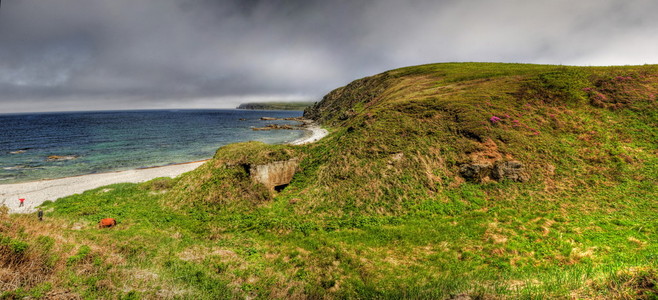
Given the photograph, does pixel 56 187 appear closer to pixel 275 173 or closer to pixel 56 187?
pixel 56 187

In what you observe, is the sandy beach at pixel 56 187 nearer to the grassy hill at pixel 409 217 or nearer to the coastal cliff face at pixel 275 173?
the grassy hill at pixel 409 217

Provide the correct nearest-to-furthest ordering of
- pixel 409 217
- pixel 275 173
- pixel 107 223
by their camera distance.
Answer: pixel 107 223 → pixel 409 217 → pixel 275 173

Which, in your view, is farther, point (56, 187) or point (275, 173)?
point (56, 187)

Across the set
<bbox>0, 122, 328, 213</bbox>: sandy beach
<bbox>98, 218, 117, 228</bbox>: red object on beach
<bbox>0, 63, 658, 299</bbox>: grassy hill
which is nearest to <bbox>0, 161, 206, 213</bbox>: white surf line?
<bbox>0, 122, 328, 213</bbox>: sandy beach

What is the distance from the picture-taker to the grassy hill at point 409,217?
966 centimetres

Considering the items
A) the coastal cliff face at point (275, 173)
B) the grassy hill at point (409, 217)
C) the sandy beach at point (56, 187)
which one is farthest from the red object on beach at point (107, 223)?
the sandy beach at point (56, 187)

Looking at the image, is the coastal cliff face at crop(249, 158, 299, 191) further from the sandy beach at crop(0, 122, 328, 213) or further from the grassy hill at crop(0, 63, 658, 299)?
the sandy beach at crop(0, 122, 328, 213)

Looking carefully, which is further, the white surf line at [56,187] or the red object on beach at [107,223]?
the white surf line at [56,187]

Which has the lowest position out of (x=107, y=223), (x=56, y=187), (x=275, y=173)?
(x=56, y=187)

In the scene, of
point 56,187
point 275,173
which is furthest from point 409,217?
point 56,187

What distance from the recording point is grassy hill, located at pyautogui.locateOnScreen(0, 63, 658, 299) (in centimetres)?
966

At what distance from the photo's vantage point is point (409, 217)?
18.8 metres

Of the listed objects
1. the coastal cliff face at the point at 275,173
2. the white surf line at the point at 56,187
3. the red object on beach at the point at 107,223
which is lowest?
the white surf line at the point at 56,187

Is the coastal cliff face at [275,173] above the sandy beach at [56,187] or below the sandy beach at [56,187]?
above
